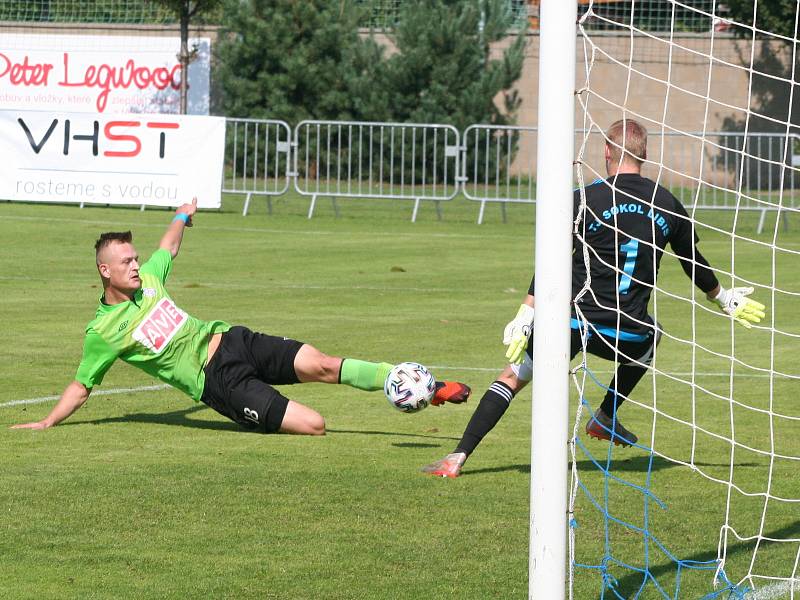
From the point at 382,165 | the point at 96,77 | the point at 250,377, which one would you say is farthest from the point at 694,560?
the point at 96,77

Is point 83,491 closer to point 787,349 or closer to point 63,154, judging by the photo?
point 787,349

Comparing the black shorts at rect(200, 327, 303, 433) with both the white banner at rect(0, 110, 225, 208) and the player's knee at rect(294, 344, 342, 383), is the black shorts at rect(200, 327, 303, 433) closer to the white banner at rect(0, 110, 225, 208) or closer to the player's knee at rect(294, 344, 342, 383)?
the player's knee at rect(294, 344, 342, 383)

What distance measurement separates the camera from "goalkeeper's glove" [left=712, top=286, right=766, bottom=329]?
6938 millimetres

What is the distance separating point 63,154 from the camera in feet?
67.7

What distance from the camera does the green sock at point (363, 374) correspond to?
24.9 feet

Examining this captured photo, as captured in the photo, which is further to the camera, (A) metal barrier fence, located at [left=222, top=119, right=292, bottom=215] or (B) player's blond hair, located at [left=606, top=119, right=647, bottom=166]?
(A) metal barrier fence, located at [left=222, top=119, right=292, bottom=215]

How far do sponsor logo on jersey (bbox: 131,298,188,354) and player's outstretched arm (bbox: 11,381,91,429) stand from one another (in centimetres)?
40

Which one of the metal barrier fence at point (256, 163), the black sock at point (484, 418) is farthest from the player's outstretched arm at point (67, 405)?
the metal barrier fence at point (256, 163)

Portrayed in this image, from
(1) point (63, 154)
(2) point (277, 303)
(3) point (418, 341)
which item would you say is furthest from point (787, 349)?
(1) point (63, 154)

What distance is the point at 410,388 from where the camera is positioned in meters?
7.16

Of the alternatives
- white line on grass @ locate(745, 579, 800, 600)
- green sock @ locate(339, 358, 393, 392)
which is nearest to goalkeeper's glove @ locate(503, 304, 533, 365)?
green sock @ locate(339, 358, 393, 392)

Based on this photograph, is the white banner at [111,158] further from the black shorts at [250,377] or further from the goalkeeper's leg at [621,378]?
the goalkeeper's leg at [621,378]

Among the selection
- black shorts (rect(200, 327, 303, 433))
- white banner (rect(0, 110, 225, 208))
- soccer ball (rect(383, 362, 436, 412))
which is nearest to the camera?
soccer ball (rect(383, 362, 436, 412))

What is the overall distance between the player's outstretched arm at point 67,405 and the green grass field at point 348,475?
0.27ft
